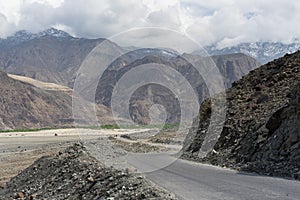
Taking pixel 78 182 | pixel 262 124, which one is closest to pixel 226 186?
pixel 78 182

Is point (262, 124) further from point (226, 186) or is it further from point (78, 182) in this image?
point (78, 182)

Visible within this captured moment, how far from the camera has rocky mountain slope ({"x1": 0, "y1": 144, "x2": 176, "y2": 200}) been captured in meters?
14.6

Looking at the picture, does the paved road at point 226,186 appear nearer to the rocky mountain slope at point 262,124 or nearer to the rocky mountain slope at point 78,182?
the rocky mountain slope at point 78,182

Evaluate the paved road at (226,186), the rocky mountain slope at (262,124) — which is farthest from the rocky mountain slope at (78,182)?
the rocky mountain slope at (262,124)

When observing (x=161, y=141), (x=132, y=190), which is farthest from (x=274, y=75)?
(x=161, y=141)

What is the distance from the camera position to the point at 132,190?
47.6 feet

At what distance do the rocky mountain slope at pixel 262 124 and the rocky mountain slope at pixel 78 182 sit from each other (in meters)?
7.27

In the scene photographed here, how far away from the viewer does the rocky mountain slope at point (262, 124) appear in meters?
21.4

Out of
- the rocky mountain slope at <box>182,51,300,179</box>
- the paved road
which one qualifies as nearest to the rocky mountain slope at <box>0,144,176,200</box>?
the paved road

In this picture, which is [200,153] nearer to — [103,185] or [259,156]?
[259,156]

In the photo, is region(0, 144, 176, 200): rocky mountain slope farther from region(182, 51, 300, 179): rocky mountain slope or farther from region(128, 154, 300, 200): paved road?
region(182, 51, 300, 179): rocky mountain slope

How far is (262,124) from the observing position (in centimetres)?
2708

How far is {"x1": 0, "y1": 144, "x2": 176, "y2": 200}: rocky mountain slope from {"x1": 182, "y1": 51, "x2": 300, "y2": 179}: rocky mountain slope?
727 cm

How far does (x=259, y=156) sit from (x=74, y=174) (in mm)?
9413
